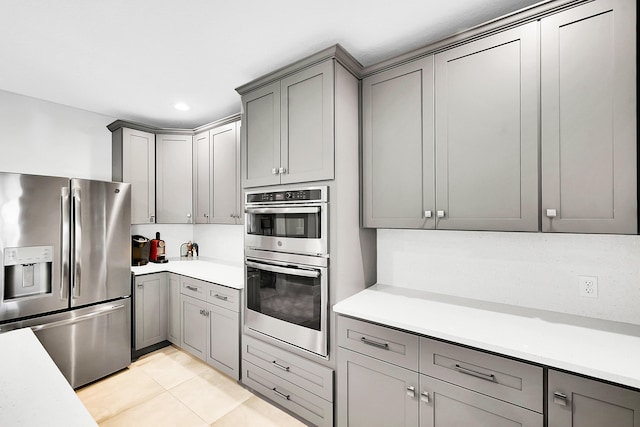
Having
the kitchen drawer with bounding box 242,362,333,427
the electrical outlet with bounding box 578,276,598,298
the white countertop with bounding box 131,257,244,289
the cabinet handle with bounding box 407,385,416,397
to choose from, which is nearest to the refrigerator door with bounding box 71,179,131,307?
the white countertop with bounding box 131,257,244,289

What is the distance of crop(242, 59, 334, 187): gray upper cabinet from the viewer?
1.86 m

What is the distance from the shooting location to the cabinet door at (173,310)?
2.96m

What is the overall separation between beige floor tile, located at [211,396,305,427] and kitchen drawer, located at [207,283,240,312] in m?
0.73

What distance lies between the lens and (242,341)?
236 cm

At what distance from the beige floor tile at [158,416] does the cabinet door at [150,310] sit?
0.84 m

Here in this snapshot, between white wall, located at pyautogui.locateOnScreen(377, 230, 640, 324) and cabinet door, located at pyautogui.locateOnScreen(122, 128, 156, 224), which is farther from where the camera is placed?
cabinet door, located at pyautogui.locateOnScreen(122, 128, 156, 224)

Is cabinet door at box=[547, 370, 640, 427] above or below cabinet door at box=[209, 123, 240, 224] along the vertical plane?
below

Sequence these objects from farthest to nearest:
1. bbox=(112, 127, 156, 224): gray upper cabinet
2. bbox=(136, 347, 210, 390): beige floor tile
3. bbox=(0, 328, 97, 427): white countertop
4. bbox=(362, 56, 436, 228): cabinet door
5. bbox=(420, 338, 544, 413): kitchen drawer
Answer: bbox=(112, 127, 156, 224): gray upper cabinet
bbox=(136, 347, 210, 390): beige floor tile
bbox=(362, 56, 436, 228): cabinet door
bbox=(420, 338, 544, 413): kitchen drawer
bbox=(0, 328, 97, 427): white countertop

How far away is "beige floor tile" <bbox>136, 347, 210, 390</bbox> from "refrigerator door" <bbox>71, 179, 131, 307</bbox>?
0.75 meters

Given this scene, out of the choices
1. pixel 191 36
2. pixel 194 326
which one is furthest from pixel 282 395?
pixel 191 36

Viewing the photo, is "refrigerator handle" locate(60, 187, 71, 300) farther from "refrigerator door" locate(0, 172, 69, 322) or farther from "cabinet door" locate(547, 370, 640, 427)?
"cabinet door" locate(547, 370, 640, 427)

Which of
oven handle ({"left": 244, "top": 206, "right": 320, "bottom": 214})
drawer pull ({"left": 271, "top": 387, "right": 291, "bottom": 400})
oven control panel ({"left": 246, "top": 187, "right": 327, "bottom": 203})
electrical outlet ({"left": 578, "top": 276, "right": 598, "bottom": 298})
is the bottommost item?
drawer pull ({"left": 271, "top": 387, "right": 291, "bottom": 400})

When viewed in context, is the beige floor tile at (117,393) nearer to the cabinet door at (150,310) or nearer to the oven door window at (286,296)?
the cabinet door at (150,310)

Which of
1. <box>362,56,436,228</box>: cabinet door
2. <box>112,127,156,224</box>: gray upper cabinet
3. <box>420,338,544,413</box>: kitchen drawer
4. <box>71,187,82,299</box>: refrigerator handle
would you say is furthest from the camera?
<box>112,127,156,224</box>: gray upper cabinet
